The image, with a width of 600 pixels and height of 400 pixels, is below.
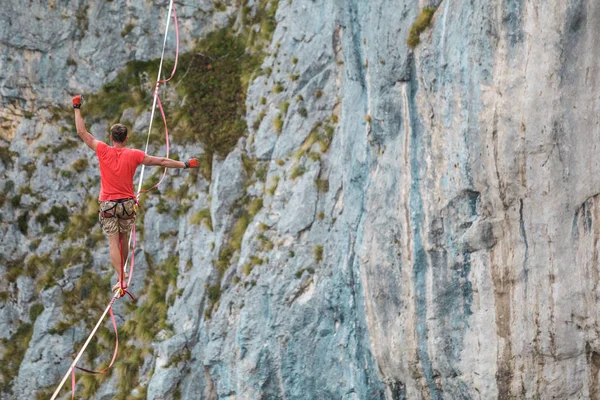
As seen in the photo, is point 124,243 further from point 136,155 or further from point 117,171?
point 136,155

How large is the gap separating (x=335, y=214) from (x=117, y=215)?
16.6 ft

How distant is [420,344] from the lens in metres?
13.1

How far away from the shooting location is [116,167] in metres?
12.0

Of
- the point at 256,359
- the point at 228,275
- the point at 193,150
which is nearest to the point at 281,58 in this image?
the point at 193,150

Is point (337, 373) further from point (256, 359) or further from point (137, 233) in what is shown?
point (137, 233)

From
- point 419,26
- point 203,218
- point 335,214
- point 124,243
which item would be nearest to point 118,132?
point 124,243

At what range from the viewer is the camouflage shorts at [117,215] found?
12.3 m

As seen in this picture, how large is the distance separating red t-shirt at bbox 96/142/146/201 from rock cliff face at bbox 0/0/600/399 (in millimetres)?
4323

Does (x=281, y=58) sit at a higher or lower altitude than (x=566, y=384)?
higher

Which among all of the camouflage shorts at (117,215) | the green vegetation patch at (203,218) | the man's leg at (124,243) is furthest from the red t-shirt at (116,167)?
the green vegetation patch at (203,218)

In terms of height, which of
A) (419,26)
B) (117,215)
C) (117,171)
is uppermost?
(419,26)

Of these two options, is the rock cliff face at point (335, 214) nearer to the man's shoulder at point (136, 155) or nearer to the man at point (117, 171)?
the man at point (117, 171)

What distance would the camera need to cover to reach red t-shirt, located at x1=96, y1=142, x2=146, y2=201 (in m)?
12.0

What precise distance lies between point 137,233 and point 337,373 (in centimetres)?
739
